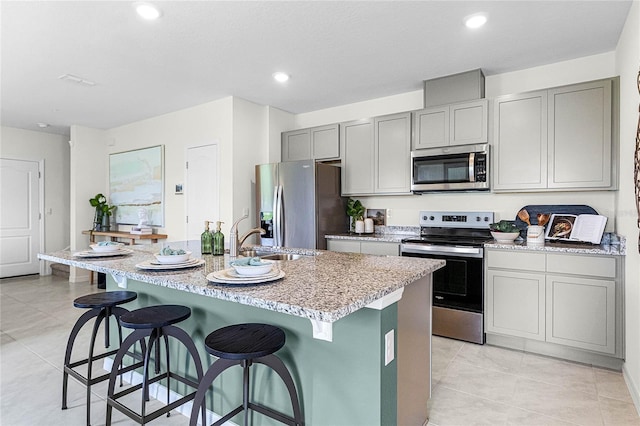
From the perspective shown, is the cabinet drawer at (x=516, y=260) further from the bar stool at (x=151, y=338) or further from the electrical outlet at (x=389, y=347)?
the bar stool at (x=151, y=338)

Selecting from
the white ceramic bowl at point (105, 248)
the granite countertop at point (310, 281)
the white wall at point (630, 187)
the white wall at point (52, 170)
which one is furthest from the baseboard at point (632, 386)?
the white wall at point (52, 170)

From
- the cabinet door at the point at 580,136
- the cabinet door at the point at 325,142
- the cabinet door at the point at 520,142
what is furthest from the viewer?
the cabinet door at the point at 325,142

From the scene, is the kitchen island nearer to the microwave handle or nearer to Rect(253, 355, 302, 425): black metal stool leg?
Rect(253, 355, 302, 425): black metal stool leg

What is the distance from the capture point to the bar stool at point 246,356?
1440mm

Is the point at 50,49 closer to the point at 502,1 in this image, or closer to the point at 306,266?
the point at 306,266

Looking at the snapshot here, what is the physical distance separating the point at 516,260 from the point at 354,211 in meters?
1.90

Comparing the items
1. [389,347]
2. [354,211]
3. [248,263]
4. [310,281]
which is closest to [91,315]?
[248,263]

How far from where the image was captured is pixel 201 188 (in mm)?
4617

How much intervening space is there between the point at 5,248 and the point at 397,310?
7.00 metres

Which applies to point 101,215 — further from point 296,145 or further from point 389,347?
point 389,347

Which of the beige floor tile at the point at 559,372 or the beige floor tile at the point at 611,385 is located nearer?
the beige floor tile at the point at 611,385

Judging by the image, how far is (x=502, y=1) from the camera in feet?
7.53

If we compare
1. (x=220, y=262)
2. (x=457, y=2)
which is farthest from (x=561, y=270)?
(x=220, y=262)

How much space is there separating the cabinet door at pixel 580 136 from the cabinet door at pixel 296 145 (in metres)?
2.57
